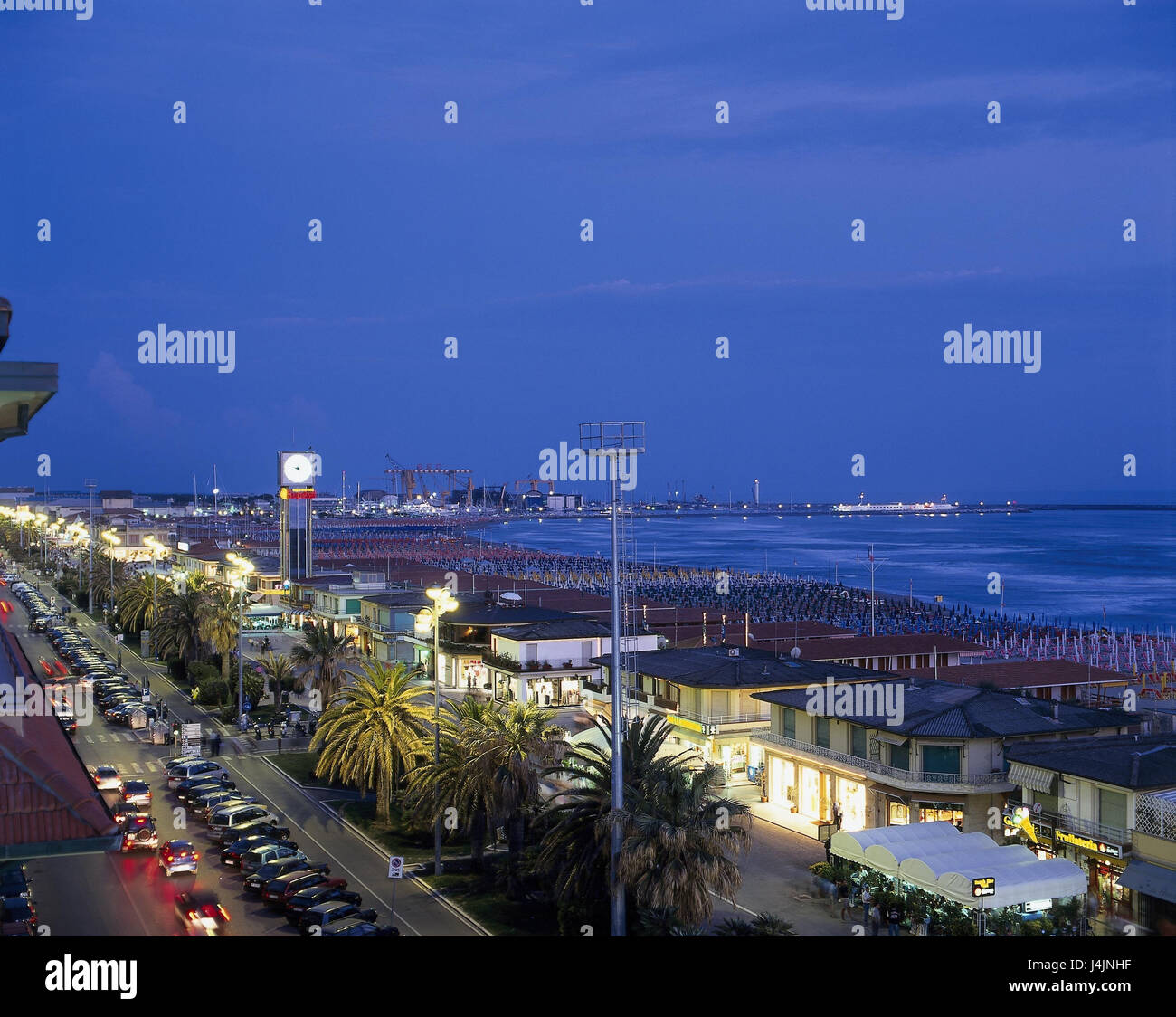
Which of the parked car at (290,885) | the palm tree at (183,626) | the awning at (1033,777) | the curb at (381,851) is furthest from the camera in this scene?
the palm tree at (183,626)

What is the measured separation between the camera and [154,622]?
62031 millimetres

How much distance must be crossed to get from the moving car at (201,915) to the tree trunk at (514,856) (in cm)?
581

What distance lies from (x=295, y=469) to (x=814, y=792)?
2918 inches

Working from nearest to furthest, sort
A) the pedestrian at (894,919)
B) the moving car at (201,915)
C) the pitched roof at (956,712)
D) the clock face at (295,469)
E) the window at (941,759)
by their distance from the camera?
the pedestrian at (894,919), the moving car at (201,915), the window at (941,759), the pitched roof at (956,712), the clock face at (295,469)

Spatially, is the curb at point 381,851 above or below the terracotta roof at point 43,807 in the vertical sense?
below

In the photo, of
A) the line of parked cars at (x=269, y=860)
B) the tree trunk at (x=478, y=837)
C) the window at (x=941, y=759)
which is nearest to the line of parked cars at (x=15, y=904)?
the line of parked cars at (x=269, y=860)

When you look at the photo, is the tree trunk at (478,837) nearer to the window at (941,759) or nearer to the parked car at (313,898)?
the parked car at (313,898)

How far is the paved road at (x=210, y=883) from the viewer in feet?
75.0

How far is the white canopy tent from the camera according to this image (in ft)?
69.6

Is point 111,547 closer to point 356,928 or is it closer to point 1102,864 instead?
point 356,928

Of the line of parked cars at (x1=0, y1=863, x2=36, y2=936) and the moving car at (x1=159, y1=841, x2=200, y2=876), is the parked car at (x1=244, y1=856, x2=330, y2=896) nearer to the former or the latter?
the moving car at (x1=159, y1=841, x2=200, y2=876)

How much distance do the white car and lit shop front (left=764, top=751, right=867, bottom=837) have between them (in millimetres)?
18571
